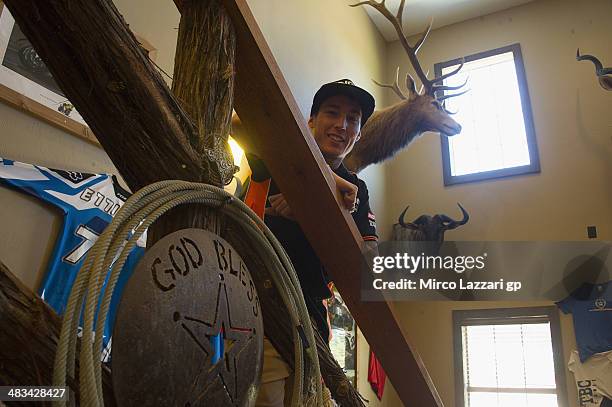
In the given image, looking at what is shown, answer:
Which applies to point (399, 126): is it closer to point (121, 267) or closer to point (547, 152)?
point (547, 152)

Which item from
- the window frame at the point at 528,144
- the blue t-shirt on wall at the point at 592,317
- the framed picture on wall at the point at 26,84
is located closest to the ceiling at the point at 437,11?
the window frame at the point at 528,144

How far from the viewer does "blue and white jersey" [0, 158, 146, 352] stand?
4.95ft

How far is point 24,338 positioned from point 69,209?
1209 mm

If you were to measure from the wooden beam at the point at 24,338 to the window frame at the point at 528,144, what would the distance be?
16.3ft

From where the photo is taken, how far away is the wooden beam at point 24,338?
1.67 ft

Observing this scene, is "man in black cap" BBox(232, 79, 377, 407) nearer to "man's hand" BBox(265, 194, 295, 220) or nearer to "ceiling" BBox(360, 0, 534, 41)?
"man's hand" BBox(265, 194, 295, 220)

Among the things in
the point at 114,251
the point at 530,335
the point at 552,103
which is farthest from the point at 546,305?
the point at 114,251

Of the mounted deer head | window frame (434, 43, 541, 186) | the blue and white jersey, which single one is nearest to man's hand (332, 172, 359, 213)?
the blue and white jersey

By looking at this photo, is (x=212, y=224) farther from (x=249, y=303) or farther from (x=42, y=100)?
(x=42, y=100)

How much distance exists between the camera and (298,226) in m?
1.30

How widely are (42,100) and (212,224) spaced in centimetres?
125

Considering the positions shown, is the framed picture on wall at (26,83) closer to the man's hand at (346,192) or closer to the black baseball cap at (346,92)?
the black baseball cap at (346,92)

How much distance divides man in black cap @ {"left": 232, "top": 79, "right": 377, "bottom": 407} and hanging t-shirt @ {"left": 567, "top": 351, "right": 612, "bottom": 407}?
10.6 ft

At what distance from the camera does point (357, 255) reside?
1073mm
